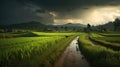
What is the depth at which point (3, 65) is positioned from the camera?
17031 mm

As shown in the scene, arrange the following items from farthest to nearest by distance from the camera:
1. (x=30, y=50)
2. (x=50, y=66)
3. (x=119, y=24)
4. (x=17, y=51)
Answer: (x=119, y=24)
(x=30, y=50)
(x=17, y=51)
(x=50, y=66)

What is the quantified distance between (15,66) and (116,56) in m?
9.92

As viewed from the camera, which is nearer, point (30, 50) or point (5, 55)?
point (5, 55)

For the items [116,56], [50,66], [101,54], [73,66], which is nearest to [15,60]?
[50,66]

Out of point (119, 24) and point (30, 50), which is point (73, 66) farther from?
point (119, 24)

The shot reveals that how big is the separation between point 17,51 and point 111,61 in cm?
1016

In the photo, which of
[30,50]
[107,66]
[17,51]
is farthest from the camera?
[30,50]

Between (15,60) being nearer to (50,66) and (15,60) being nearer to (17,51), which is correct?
(17,51)

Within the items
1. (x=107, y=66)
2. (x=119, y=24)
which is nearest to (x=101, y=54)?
(x=107, y=66)

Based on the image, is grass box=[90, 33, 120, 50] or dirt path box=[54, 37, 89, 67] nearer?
dirt path box=[54, 37, 89, 67]

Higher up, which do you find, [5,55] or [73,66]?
[5,55]

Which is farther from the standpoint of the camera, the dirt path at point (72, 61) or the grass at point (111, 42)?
the grass at point (111, 42)

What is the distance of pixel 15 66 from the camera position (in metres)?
17.2

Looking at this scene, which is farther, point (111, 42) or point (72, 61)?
point (111, 42)
